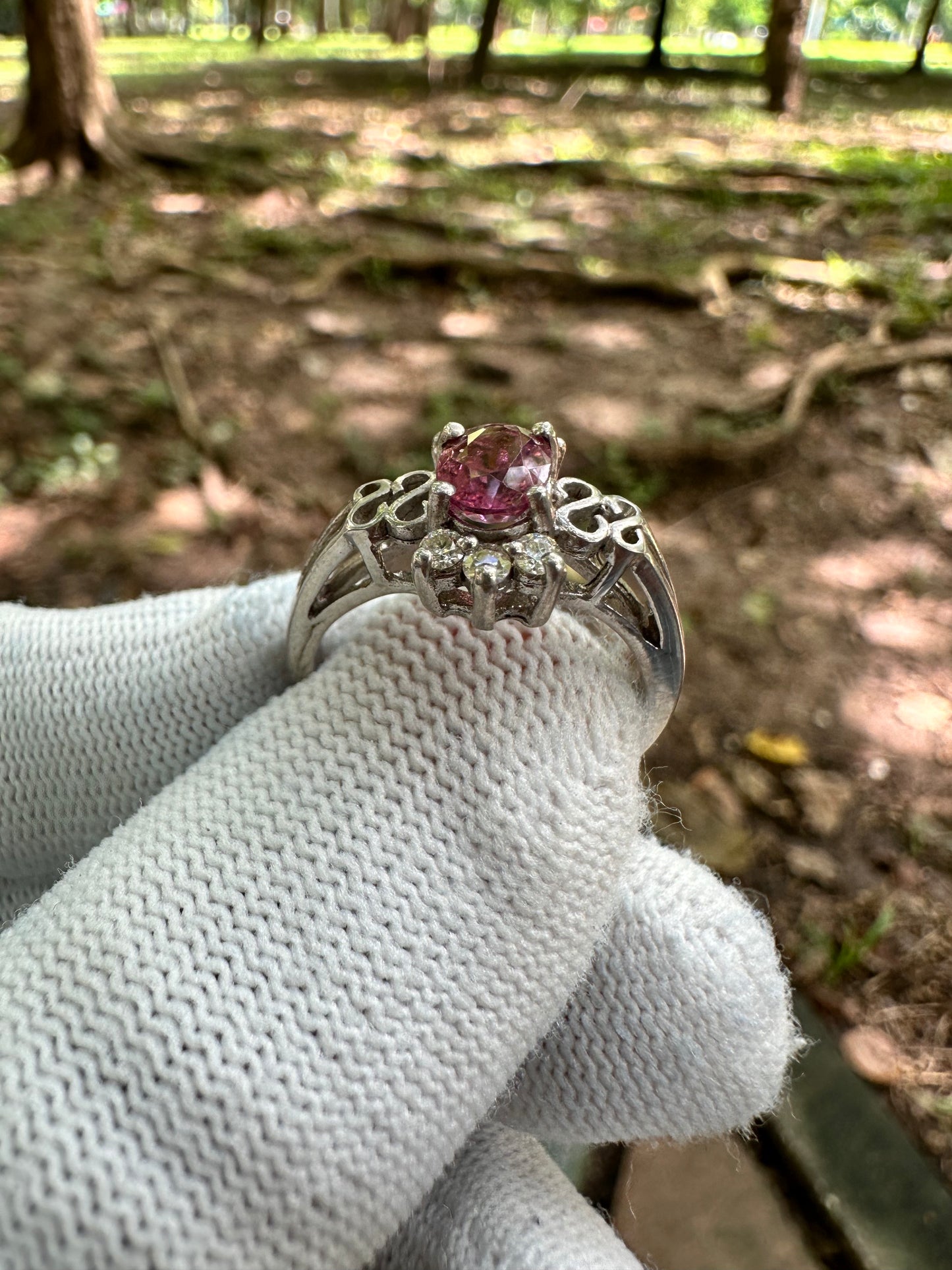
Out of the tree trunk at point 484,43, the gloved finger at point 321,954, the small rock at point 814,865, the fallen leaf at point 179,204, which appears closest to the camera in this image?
the gloved finger at point 321,954

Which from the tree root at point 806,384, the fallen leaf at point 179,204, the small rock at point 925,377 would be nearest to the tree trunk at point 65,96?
the fallen leaf at point 179,204

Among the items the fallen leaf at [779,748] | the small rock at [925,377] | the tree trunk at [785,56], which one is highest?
the tree trunk at [785,56]

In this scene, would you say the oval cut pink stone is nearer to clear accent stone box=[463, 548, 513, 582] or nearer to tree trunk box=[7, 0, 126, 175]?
clear accent stone box=[463, 548, 513, 582]

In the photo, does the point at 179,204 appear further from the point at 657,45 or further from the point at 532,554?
the point at 657,45

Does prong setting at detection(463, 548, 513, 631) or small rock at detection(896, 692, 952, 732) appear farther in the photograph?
small rock at detection(896, 692, 952, 732)

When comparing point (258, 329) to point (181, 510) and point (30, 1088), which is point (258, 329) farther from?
point (30, 1088)

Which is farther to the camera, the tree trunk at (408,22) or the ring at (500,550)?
the tree trunk at (408,22)

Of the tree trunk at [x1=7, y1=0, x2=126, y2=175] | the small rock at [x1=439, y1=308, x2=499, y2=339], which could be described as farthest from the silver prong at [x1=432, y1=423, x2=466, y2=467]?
the tree trunk at [x1=7, y1=0, x2=126, y2=175]

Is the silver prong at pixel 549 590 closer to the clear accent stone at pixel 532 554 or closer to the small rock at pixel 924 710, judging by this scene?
the clear accent stone at pixel 532 554
